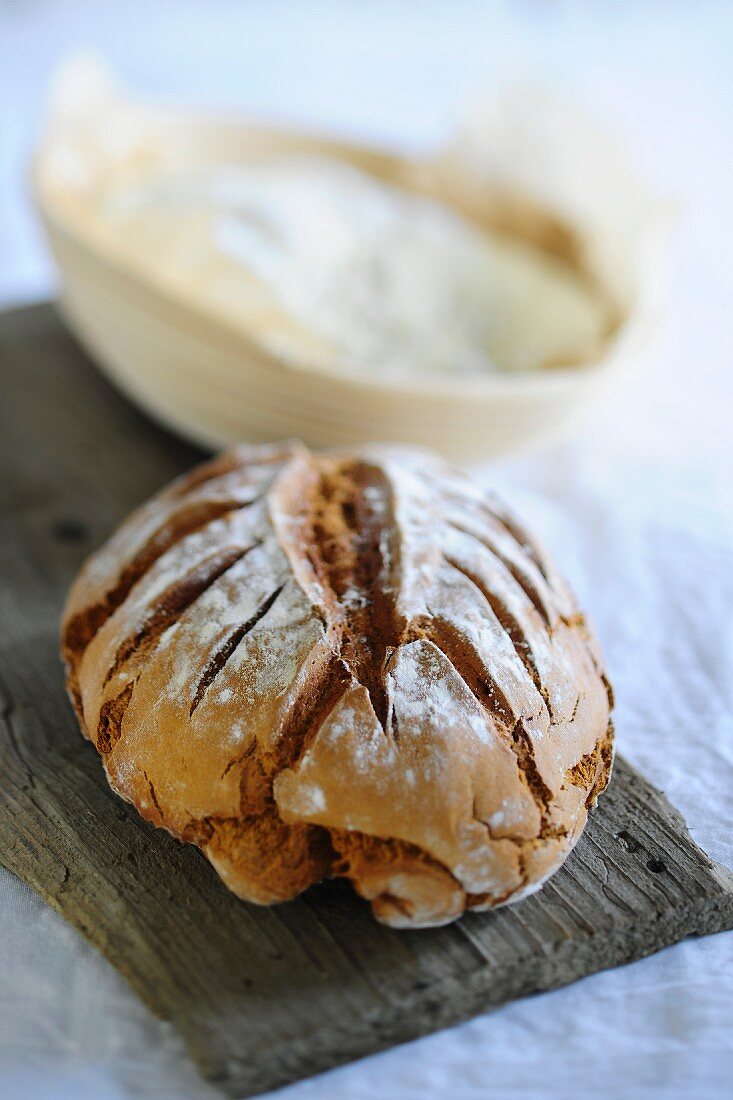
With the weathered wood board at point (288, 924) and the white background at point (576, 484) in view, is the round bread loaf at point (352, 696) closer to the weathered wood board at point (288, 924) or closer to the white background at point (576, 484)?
the weathered wood board at point (288, 924)

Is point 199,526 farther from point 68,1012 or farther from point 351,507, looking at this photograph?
point 68,1012

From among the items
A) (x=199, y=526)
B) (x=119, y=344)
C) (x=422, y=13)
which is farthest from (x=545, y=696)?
(x=422, y=13)

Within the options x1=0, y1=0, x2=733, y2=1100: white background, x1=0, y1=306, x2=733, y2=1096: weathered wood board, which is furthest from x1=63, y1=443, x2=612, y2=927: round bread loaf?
x1=0, y1=0, x2=733, y2=1100: white background

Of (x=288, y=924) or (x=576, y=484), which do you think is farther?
(x=576, y=484)

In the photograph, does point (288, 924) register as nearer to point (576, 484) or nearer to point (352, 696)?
point (352, 696)

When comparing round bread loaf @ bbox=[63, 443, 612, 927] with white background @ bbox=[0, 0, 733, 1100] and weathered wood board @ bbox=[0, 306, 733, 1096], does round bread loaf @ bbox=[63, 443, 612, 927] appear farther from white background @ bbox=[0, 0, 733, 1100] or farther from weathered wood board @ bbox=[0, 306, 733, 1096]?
Result: white background @ bbox=[0, 0, 733, 1100]

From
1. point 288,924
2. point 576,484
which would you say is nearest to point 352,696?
point 288,924

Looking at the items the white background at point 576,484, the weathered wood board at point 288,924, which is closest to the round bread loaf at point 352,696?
the weathered wood board at point 288,924
